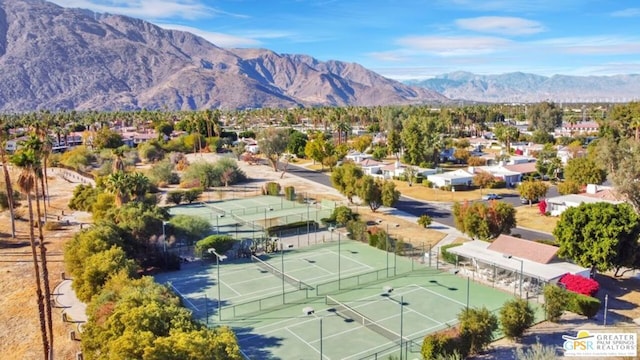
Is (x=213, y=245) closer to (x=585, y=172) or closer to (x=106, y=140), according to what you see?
(x=585, y=172)

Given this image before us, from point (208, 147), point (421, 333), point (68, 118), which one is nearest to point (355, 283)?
point (421, 333)

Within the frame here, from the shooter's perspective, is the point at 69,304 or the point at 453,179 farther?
the point at 453,179

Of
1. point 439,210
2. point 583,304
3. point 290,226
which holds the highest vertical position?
point 583,304

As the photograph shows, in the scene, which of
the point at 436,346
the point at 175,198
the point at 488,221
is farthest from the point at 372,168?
the point at 436,346

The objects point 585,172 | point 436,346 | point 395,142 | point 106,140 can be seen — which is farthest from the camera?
point 106,140

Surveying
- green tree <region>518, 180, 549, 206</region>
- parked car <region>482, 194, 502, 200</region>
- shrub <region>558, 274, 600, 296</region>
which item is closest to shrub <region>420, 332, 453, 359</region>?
shrub <region>558, 274, 600, 296</region>

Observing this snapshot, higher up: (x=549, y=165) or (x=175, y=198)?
(x=549, y=165)
